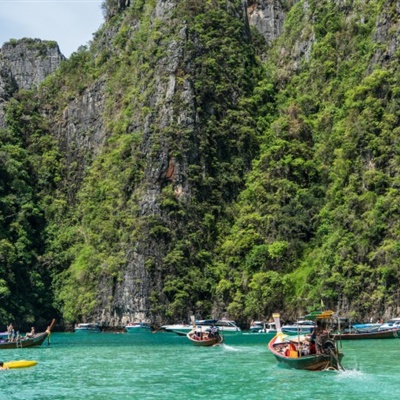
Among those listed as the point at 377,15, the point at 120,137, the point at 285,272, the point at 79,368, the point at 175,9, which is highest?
Answer: the point at 175,9

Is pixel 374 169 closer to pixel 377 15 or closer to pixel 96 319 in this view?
pixel 377 15

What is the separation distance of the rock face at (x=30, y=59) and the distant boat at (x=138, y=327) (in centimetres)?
6932

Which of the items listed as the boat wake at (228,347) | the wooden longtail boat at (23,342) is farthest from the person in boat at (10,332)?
the boat wake at (228,347)

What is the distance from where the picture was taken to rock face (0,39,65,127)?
146375 millimetres

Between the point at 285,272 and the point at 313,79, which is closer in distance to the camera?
the point at 285,272

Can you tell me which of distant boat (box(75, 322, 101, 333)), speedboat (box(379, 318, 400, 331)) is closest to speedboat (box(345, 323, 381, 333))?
speedboat (box(379, 318, 400, 331))

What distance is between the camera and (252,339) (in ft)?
228

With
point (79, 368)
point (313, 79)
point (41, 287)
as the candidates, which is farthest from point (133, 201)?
point (79, 368)

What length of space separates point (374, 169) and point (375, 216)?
881 centimetres

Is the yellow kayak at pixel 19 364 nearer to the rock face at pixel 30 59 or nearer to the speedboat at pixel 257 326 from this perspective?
the speedboat at pixel 257 326

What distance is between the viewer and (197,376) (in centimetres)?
3969

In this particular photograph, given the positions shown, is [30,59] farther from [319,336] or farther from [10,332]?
[319,336]

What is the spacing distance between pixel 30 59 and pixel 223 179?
62294 millimetres

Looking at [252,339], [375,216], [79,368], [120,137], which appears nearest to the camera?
[79,368]
